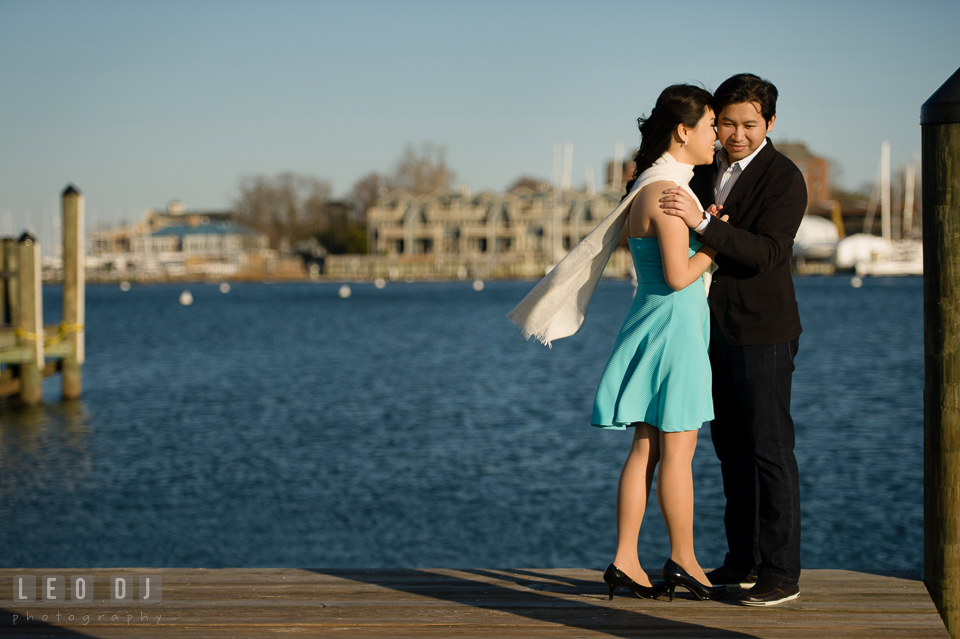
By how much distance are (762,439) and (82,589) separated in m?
2.87

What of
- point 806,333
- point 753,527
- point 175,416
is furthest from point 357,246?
point 753,527

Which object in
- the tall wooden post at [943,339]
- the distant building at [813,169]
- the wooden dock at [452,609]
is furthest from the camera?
the distant building at [813,169]

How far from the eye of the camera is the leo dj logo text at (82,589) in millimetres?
3650

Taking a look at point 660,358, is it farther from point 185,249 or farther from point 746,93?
point 185,249

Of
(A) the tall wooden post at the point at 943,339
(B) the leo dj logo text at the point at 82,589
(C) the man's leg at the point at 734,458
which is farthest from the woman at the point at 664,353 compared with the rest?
(B) the leo dj logo text at the point at 82,589

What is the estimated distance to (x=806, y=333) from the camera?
4303cm

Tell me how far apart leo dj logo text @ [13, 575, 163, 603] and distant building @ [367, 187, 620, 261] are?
9524cm

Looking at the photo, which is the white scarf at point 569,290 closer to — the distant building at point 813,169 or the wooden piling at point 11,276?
the wooden piling at point 11,276

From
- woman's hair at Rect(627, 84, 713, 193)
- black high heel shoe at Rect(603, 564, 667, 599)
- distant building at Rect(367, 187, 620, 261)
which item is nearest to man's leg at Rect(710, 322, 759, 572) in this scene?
black high heel shoe at Rect(603, 564, 667, 599)

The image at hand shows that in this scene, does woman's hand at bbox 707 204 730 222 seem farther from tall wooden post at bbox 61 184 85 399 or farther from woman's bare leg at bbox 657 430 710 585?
tall wooden post at bbox 61 184 85 399

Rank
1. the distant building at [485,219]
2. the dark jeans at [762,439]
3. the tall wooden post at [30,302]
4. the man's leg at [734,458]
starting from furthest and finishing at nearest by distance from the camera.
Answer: the distant building at [485,219] < the tall wooden post at [30,302] < the man's leg at [734,458] < the dark jeans at [762,439]

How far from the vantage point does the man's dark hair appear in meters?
3.50

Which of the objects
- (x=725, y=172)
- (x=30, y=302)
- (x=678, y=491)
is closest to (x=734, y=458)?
(x=678, y=491)

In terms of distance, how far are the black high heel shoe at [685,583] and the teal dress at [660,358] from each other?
22.3 inches
